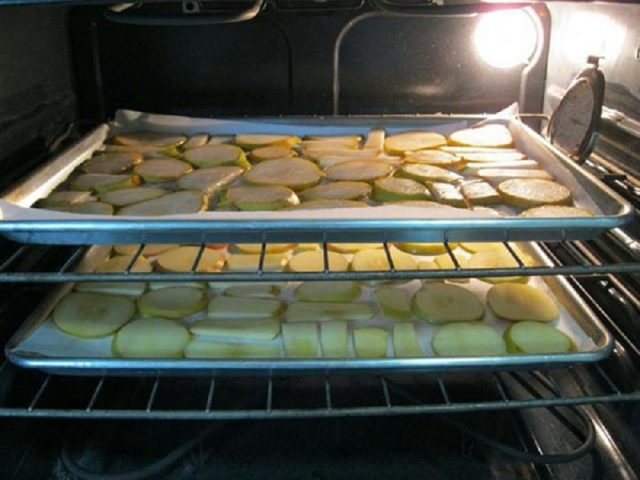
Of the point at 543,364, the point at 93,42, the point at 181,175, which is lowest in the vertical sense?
the point at 543,364

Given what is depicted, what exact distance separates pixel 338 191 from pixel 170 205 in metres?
0.29

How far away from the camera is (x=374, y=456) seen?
3.43ft

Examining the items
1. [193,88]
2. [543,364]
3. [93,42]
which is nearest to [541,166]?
[543,364]

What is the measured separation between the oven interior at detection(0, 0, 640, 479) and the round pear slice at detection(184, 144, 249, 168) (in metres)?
0.17

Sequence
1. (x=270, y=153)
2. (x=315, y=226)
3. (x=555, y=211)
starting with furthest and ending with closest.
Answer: (x=270, y=153) < (x=555, y=211) < (x=315, y=226)

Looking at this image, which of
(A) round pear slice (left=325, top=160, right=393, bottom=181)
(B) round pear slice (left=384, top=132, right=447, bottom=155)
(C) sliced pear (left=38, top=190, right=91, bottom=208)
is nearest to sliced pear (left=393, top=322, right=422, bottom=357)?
(A) round pear slice (left=325, top=160, right=393, bottom=181)

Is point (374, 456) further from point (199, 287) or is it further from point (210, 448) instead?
point (199, 287)

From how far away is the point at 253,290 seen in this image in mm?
1085

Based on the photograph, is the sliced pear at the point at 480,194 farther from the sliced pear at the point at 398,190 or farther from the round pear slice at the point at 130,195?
the round pear slice at the point at 130,195

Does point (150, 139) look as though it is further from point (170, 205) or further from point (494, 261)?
point (494, 261)

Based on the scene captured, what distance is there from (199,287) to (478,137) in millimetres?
687

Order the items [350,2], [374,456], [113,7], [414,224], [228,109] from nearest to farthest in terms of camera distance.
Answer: [414,224] < [374,456] < [113,7] < [350,2] < [228,109]

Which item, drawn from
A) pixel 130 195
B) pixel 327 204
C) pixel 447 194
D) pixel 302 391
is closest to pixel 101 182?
pixel 130 195

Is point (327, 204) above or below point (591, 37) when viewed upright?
below
